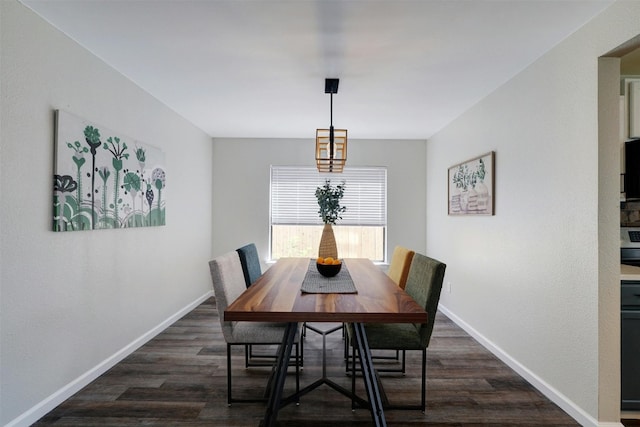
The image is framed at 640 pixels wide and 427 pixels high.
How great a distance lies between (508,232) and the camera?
2797 mm

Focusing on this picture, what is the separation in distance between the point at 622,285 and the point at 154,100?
3951mm

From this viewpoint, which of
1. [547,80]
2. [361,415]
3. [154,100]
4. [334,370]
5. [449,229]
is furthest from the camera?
[449,229]

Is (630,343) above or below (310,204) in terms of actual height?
below

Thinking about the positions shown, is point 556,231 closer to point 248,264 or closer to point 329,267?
point 329,267

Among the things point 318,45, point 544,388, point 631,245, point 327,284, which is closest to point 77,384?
point 327,284

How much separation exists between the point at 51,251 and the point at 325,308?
1744 millimetres

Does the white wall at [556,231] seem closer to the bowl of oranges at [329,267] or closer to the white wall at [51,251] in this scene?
the bowl of oranges at [329,267]

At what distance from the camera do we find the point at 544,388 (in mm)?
2301

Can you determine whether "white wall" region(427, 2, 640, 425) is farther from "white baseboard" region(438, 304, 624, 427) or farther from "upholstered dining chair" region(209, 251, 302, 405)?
"upholstered dining chair" region(209, 251, 302, 405)

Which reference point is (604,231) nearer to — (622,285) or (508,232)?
(622,285)

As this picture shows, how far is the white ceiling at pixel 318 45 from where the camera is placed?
73.6 inches

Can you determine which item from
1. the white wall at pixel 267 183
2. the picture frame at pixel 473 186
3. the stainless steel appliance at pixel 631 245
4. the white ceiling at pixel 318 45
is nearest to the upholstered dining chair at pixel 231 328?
the white ceiling at pixel 318 45

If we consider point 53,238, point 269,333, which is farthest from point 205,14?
point 269,333

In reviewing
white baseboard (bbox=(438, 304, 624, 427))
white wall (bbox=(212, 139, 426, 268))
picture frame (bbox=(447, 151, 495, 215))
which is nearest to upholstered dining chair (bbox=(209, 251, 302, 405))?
white baseboard (bbox=(438, 304, 624, 427))
